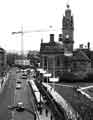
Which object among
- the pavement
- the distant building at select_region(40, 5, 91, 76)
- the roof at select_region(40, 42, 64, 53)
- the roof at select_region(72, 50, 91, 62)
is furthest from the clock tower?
the pavement

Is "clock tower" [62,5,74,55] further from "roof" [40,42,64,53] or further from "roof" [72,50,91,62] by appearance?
"roof" [72,50,91,62]

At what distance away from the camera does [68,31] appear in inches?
2335

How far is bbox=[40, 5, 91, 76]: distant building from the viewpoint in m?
56.9

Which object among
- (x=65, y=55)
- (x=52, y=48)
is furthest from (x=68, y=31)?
(x=65, y=55)

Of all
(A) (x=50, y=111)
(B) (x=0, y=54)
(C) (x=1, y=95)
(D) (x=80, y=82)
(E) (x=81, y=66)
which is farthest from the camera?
(B) (x=0, y=54)

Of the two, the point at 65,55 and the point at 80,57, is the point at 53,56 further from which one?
the point at 80,57

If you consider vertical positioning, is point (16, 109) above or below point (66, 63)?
below

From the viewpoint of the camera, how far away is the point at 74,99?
1261 inches

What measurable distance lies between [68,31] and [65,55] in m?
7.34

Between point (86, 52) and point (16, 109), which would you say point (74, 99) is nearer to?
point (16, 109)

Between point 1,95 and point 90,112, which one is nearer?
point 90,112

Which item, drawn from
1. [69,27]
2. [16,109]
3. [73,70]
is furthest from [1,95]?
[69,27]

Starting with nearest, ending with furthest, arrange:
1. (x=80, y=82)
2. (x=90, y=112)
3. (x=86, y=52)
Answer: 1. (x=90, y=112)
2. (x=80, y=82)
3. (x=86, y=52)

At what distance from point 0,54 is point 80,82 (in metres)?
41.7
